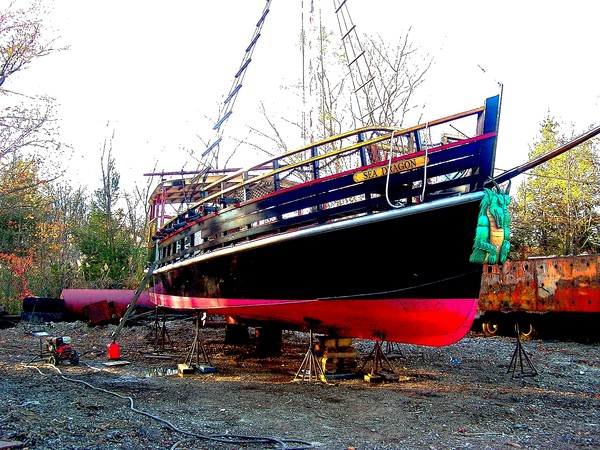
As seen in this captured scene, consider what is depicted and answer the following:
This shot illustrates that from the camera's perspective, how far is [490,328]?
1387 cm

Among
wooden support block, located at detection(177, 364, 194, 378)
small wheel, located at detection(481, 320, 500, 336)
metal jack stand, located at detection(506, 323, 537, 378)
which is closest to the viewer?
wooden support block, located at detection(177, 364, 194, 378)

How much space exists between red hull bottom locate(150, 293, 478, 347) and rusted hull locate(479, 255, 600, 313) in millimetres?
6951

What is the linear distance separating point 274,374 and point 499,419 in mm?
3259

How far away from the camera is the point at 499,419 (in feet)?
16.2

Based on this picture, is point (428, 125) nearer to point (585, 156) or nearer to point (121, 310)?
point (121, 310)

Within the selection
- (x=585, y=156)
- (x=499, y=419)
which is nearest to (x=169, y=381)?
(x=499, y=419)

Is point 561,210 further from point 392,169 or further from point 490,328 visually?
point 392,169

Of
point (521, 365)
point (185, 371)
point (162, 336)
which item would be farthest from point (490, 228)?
point (162, 336)

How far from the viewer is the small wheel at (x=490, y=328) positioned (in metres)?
13.6

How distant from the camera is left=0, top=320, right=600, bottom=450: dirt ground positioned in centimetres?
409

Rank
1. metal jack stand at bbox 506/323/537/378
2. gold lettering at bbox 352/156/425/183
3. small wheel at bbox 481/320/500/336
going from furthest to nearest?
small wheel at bbox 481/320/500/336 < metal jack stand at bbox 506/323/537/378 < gold lettering at bbox 352/156/425/183

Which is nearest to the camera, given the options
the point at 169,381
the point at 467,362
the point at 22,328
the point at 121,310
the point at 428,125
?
the point at 428,125

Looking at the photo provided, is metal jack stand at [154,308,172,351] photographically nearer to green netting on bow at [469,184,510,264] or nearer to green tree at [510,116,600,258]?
green netting on bow at [469,184,510,264]

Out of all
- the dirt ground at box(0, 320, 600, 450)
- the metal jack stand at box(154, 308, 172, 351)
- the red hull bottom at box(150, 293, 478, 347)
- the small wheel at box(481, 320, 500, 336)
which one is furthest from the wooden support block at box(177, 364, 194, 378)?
the small wheel at box(481, 320, 500, 336)
